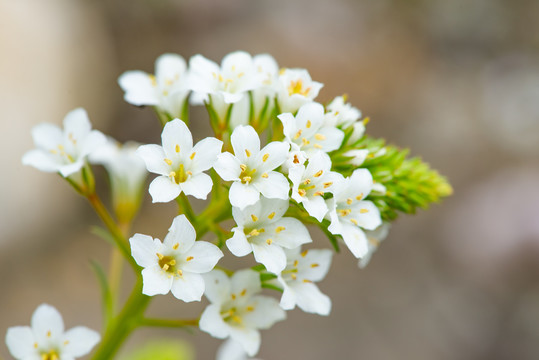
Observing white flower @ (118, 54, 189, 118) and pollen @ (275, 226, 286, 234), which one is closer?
pollen @ (275, 226, 286, 234)

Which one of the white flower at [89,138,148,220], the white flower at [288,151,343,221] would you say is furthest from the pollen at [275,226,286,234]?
the white flower at [89,138,148,220]

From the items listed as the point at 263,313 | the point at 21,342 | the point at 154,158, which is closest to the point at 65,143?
the point at 154,158

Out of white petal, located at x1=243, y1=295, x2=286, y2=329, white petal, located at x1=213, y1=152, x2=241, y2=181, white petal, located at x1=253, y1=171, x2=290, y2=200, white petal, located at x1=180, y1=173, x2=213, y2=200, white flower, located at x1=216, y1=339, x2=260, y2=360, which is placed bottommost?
white flower, located at x1=216, y1=339, x2=260, y2=360

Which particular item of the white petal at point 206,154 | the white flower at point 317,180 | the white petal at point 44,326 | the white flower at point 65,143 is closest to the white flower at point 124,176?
the white flower at point 65,143

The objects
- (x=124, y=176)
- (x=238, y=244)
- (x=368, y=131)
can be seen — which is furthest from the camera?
(x=368, y=131)

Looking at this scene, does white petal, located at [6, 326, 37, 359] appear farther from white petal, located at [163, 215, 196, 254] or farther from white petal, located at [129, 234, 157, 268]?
white petal, located at [163, 215, 196, 254]

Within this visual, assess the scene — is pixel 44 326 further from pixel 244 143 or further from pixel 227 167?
pixel 244 143

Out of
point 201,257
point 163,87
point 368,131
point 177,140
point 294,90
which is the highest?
point 294,90
